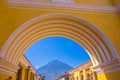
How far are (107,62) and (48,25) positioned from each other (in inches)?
111

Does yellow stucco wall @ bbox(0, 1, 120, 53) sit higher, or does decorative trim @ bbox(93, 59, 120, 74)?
yellow stucco wall @ bbox(0, 1, 120, 53)

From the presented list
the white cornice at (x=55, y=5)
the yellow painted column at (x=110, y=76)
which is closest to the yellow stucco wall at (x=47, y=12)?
the white cornice at (x=55, y=5)

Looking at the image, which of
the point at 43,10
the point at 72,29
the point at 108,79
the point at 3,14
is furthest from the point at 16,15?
the point at 108,79

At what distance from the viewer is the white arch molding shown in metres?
6.52

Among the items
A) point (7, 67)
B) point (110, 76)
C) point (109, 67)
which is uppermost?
point (7, 67)

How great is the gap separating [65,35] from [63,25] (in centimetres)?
92

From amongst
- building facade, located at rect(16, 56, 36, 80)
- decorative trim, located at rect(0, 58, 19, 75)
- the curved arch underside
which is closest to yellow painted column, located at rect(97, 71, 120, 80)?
the curved arch underside

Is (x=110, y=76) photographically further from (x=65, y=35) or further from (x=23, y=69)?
(x=23, y=69)

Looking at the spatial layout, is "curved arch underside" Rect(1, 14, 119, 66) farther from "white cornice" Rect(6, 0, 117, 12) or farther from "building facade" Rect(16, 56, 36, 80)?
"building facade" Rect(16, 56, 36, 80)

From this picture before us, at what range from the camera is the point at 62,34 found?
27.4 feet

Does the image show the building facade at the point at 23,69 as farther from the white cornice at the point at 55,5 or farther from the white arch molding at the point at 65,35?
the white cornice at the point at 55,5

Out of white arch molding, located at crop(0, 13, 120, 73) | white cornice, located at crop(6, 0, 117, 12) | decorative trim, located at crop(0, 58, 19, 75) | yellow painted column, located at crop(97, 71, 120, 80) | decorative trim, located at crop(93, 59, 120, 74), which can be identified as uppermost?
white cornice, located at crop(6, 0, 117, 12)

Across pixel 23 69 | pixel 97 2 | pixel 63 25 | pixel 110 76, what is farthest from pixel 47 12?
pixel 23 69

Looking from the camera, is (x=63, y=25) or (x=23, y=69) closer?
(x=63, y=25)
